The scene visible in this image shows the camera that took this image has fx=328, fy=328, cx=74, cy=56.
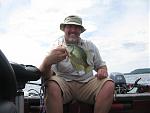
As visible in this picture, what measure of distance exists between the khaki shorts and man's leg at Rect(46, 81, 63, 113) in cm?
16

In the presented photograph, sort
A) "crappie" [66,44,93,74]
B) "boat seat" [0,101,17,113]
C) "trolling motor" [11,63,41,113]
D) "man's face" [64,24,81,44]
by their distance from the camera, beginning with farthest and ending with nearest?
"man's face" [64,24,81,44]
"crappie" [66,44,93,74]
"trolling motor" [11,63,41,113]
"boat seat" [0,101,17,113]

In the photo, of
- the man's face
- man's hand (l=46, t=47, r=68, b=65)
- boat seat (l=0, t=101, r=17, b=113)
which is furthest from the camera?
A: the man's face

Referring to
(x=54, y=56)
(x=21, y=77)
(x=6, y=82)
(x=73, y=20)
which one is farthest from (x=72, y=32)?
(x=6, y=82)

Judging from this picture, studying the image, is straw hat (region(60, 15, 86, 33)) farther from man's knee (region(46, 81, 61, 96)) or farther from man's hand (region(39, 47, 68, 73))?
man's hand (region(39, 47, 68, 73))

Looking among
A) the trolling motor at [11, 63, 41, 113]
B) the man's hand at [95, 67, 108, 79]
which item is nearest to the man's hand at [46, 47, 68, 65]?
the trolling motor at [11, 63, 41, 113]

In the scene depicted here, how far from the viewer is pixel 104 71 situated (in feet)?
10.7

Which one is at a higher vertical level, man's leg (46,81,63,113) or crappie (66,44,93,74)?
crappie (66,44,93,74)

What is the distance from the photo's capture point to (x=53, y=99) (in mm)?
2887

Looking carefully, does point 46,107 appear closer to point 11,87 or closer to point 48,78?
point 48,78

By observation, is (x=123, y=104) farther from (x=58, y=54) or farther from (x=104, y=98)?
(x=58, y=54)

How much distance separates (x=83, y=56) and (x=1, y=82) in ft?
4.92

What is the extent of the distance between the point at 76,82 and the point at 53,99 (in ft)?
1.65

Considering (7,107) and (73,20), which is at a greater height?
(73,20)

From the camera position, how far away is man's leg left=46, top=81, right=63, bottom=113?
288 centimetres
